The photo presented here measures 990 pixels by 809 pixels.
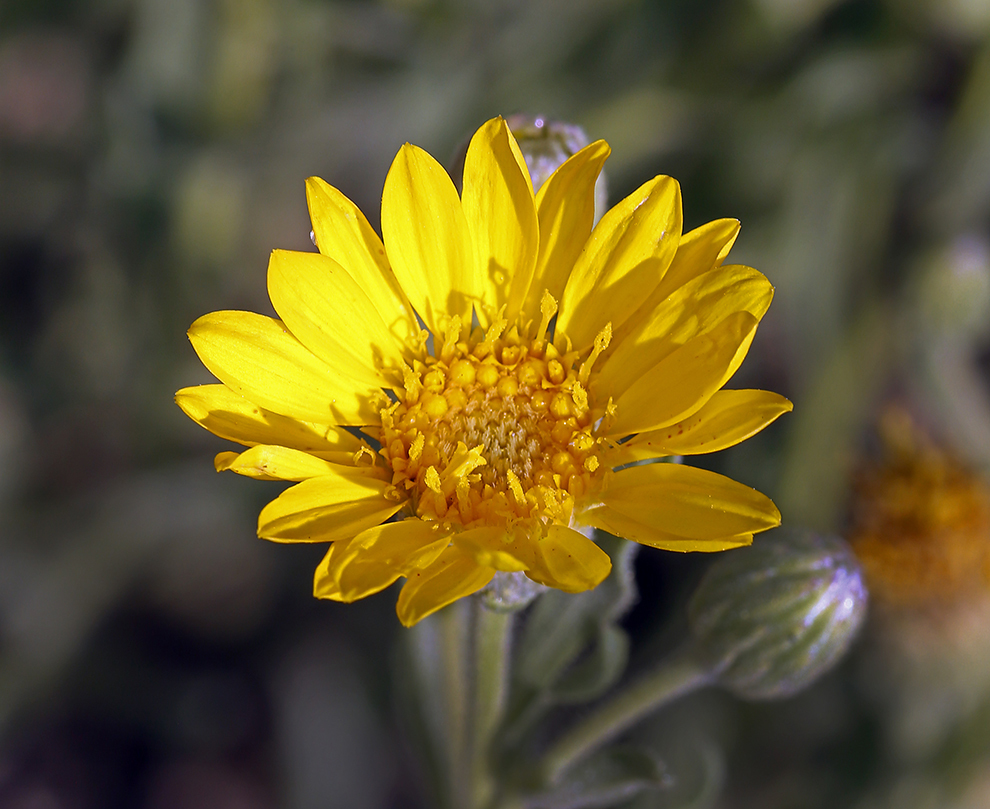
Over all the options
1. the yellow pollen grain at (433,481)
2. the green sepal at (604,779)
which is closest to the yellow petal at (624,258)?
the yellow pollen grain at (433,481)

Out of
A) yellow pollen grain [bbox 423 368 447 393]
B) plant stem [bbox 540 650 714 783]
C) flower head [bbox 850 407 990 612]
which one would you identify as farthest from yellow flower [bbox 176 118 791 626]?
flower head [bbox 850 407 990 612]

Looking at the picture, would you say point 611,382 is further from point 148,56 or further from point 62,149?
point 62,149

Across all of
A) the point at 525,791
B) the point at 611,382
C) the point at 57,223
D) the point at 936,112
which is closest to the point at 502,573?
the point at 611,382

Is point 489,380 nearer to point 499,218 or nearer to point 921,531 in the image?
point 499,218

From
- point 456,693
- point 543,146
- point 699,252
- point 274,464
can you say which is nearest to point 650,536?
point 699,252

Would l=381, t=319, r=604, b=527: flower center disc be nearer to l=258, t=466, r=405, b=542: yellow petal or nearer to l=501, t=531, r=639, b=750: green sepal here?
l=258, t=466, r=405, b=542: yellow petal

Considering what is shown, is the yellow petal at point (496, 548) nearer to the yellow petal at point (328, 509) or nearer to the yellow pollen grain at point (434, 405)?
the yellow petal at point (328, 509)
